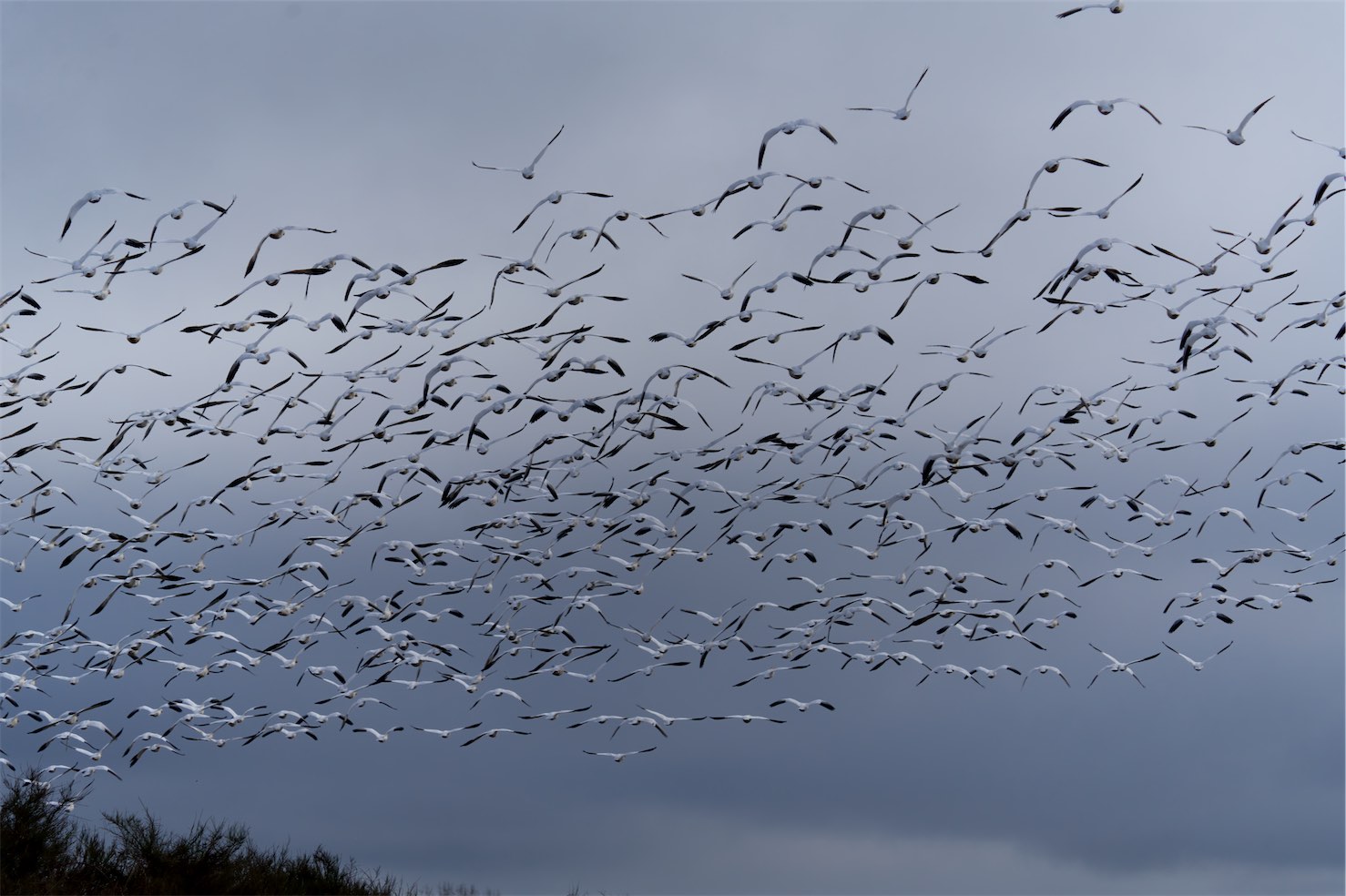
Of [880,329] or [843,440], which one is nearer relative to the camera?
[880,329]

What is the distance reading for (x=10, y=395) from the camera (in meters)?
25.8

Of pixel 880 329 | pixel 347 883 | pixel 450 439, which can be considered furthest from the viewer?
pixel 347 883

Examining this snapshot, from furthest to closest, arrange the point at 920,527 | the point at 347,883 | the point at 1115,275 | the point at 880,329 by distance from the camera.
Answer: the point at 347,883 → the point at 920,527 → the point at 880,329 → the point at 1115,275

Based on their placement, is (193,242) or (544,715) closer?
(193,242)

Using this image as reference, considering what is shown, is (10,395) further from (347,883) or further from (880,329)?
(880,329)

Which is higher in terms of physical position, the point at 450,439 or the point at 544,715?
the point at 450,439

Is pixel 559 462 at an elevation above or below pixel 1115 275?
below

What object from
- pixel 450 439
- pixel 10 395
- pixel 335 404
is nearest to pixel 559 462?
pixel 450 439

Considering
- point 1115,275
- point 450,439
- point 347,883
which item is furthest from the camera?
point 347,883

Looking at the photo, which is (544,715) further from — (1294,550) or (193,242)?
(1294,550)

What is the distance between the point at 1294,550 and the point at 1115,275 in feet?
32.2

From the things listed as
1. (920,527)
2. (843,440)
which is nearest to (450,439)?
(843,440)

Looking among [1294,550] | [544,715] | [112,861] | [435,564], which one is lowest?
[112,861]

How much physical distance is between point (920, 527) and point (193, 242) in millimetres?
14356
